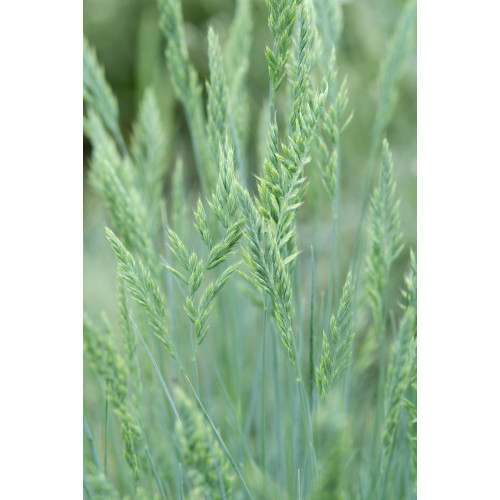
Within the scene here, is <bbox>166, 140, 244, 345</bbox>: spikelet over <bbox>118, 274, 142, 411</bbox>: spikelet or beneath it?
over

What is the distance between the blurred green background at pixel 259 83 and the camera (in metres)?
1.31

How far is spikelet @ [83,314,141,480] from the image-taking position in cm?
55

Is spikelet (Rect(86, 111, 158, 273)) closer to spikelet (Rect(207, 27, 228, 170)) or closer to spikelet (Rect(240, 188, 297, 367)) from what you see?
spikelet (Rect(207, 27, 228, 170))

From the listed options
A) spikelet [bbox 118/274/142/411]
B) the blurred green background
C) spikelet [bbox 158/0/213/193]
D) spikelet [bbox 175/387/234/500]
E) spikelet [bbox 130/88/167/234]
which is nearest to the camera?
spikelet [bbox 175/387/234/500]

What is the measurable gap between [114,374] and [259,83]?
Answer: 1277 millimetres

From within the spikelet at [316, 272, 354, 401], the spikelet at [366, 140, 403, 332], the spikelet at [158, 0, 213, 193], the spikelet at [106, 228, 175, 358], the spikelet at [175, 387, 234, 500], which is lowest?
the spikelet at [175, 387, 234, 500]

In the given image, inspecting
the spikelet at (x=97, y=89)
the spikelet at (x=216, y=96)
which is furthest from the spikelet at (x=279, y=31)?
the spikelet at (x=97, y=89)

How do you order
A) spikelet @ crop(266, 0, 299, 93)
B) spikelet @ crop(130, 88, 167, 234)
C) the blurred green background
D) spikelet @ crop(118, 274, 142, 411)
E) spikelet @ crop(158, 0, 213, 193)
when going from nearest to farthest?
spikelet @ crop(266, 0, 299, 93) < spikelet @ crop(118, 274, 142, 411) < spikelet @ crop(158, 0, 213, 193) < spikelet @ crop(130, 88, 167, 234) < the blurred green background

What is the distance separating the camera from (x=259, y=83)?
1709mm

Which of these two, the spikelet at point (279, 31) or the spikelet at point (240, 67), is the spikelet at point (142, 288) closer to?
the spikelet at point (279, 31)

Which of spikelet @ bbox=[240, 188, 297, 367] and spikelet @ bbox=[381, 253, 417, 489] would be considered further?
spikelet @ bbox=[381, 253, 417, 489]

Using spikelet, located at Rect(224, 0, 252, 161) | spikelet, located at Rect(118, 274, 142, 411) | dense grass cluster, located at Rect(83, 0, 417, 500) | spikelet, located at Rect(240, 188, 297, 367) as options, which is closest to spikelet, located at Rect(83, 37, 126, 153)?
dense grass cluster, located at Rect(83, 0, 417, 500)
